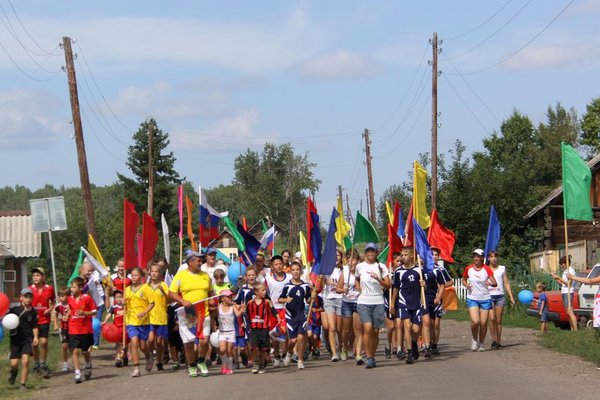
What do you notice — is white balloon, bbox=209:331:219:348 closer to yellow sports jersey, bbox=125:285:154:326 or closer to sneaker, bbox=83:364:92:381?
yellow sports jersey, bbox=125:285:154:326

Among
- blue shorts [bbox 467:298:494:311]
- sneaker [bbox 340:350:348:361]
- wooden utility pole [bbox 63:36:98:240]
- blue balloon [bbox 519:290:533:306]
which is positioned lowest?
sneaker [bbox 340:350:348:361]

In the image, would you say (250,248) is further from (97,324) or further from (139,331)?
(139,331)

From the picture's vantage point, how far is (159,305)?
53.4ft

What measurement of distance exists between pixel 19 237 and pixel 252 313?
32.6 m

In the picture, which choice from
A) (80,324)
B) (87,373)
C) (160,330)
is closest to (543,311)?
(160,330)

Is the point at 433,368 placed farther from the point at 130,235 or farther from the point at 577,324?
the point at 577,324

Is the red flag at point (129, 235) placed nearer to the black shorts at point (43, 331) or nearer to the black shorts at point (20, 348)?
the black shorts at point (43, 331)

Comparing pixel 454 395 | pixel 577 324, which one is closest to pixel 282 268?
pixel 454 395

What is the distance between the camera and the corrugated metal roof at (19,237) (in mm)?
45875

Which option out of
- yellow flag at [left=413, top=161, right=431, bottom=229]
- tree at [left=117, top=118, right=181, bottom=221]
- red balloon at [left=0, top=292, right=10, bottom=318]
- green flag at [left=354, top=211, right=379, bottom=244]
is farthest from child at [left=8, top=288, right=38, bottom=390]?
tree at [left=117, top=118, right=181, bottom=221]

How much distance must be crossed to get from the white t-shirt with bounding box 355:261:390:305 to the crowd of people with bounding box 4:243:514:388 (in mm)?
15

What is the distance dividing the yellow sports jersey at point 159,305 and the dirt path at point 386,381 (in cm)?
81

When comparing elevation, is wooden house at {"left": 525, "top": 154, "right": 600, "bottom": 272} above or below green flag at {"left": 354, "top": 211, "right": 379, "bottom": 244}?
above

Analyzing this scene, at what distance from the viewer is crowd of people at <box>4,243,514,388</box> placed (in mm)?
15922
